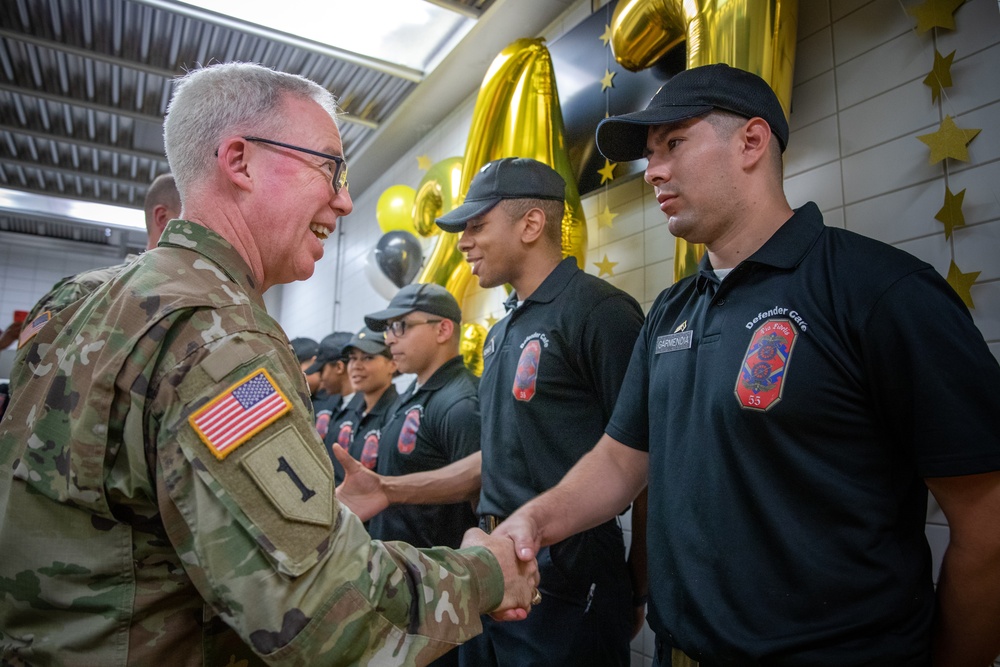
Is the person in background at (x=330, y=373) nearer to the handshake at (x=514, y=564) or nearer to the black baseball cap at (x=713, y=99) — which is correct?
the handshake at (x=514, y=564)

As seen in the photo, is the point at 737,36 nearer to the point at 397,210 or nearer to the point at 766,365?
the point at 766,365

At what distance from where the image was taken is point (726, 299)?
46.3 inches

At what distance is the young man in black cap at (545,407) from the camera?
5.15 ft

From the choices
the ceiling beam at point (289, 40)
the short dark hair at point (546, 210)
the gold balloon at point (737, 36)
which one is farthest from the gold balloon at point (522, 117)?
the ceiling beam at point (289, 40)

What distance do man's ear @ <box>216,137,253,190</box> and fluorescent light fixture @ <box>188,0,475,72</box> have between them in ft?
8.32

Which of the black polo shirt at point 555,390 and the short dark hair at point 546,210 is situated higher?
the short dark hair at point 546,210

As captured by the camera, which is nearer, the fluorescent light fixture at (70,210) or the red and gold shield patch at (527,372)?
the red and gold shield patch at (527,372)

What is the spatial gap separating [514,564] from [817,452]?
1.78 ft

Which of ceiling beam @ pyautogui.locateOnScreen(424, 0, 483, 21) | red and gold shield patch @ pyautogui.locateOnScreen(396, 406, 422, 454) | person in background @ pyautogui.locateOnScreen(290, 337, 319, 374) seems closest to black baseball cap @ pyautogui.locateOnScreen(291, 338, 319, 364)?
person in background @ pyautogui.locateOnScreen(290, 337, 319, 374)

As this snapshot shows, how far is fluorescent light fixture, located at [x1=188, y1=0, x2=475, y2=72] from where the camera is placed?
128 inches

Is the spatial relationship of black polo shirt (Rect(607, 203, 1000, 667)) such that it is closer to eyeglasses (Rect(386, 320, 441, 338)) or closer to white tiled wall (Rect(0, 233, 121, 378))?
eyeglasses (Rect(386, 320, 441, 338))

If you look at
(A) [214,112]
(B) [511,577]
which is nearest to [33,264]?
(A) [214,112]

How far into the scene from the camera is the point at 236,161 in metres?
1.06

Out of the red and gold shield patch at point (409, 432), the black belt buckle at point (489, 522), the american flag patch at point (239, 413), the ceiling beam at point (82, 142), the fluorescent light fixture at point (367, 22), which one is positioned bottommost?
the black belt buckle at point (489, 522)
